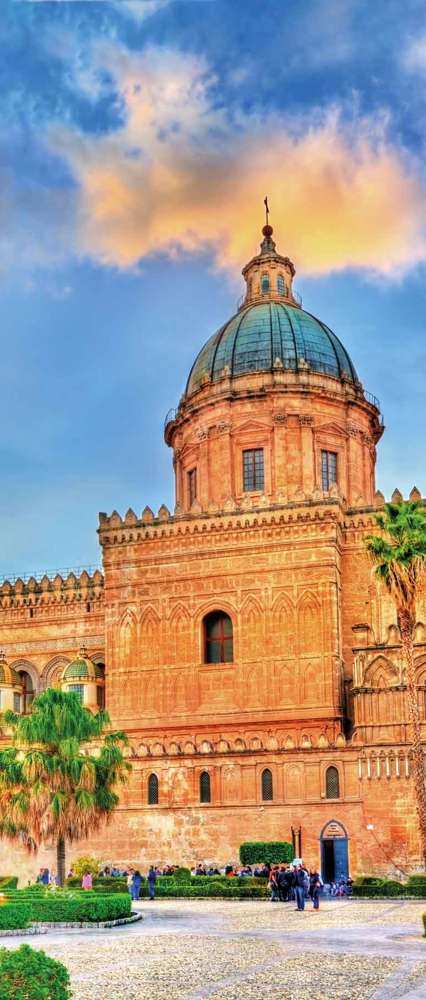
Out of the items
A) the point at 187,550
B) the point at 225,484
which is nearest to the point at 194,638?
the point at 187,550

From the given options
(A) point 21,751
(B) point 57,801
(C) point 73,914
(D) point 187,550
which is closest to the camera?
(C) point 73,914

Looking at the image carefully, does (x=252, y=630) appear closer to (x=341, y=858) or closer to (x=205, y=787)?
(x=205, y=787)

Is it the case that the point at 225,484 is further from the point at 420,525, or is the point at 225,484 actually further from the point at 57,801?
the point at 57,801

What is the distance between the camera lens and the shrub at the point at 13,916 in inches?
850

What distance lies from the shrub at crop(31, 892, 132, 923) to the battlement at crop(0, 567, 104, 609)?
74.8ft

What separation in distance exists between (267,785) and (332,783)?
6.91 ft

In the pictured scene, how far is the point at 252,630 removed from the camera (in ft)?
134

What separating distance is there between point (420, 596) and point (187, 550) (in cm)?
838

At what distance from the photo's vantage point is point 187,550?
4253 centimetres

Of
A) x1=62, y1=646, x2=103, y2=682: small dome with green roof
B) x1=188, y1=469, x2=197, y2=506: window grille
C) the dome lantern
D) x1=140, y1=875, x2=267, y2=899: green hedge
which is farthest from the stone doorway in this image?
the dome lantern

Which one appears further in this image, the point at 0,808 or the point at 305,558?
the point at 305,558

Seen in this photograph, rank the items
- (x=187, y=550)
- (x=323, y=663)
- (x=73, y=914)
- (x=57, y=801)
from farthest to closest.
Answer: (x=187, y=550) → (x=323, y=663) → (x=57, y=801) → (x=73, y=914)

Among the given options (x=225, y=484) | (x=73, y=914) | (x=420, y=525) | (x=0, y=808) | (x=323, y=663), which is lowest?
(x=73, y=914)

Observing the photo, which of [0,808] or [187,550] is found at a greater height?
[187,550]
